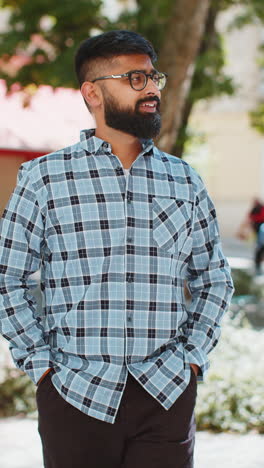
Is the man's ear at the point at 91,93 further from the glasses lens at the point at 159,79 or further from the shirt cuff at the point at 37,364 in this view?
the shirt cuff at the point at 37,364

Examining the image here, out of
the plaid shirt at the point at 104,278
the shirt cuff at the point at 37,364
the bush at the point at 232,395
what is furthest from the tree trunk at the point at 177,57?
the shirt cuff at the point at 37,364

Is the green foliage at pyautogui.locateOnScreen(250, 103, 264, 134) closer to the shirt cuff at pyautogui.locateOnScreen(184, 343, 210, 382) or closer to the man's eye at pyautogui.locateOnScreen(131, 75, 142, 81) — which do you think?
the man's eye at pyautogui.locateOnScreen(131, 75, 142, 81)

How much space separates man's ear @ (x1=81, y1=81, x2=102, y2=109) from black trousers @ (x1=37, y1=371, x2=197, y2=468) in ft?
3.02

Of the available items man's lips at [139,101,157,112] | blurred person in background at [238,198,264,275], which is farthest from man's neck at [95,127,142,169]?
blurred person in background at [238,198,264,275]

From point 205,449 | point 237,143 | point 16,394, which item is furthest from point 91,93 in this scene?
point 237,143

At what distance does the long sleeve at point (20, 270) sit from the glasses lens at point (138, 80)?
18.1 inches

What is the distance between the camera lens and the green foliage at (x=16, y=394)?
5.46 m

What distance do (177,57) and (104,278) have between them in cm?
444

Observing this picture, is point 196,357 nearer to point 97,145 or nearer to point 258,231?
point 97,145

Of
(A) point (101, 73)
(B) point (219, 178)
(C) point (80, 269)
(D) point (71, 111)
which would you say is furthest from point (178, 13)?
(B) point (219, 178)

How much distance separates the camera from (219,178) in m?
28.5

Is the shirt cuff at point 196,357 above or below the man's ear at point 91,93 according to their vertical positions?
below

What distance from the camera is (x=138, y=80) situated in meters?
2.21

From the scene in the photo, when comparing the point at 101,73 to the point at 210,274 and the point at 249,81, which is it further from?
the point at 249,81
